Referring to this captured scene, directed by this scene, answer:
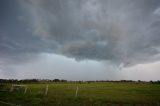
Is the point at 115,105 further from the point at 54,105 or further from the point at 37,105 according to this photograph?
the point at 37,105

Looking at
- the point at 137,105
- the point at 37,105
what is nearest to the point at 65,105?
the point at 37,105

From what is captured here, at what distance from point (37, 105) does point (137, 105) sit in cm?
1089

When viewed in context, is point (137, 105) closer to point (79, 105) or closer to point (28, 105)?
point (79, 105)

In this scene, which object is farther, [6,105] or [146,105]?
[146,105]

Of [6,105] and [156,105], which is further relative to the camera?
[156,105]

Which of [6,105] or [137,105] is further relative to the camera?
[137,105]

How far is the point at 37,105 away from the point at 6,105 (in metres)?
3.10

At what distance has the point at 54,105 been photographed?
2095 cm

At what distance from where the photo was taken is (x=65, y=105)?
830 inches

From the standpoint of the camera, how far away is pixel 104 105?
21938 millimetres

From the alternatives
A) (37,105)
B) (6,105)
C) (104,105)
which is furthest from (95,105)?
(6,105)

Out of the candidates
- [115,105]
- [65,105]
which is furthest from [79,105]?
[115,105]

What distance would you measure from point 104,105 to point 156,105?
564 centimetres

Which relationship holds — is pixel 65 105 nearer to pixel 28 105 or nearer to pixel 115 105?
pixel 28 105
